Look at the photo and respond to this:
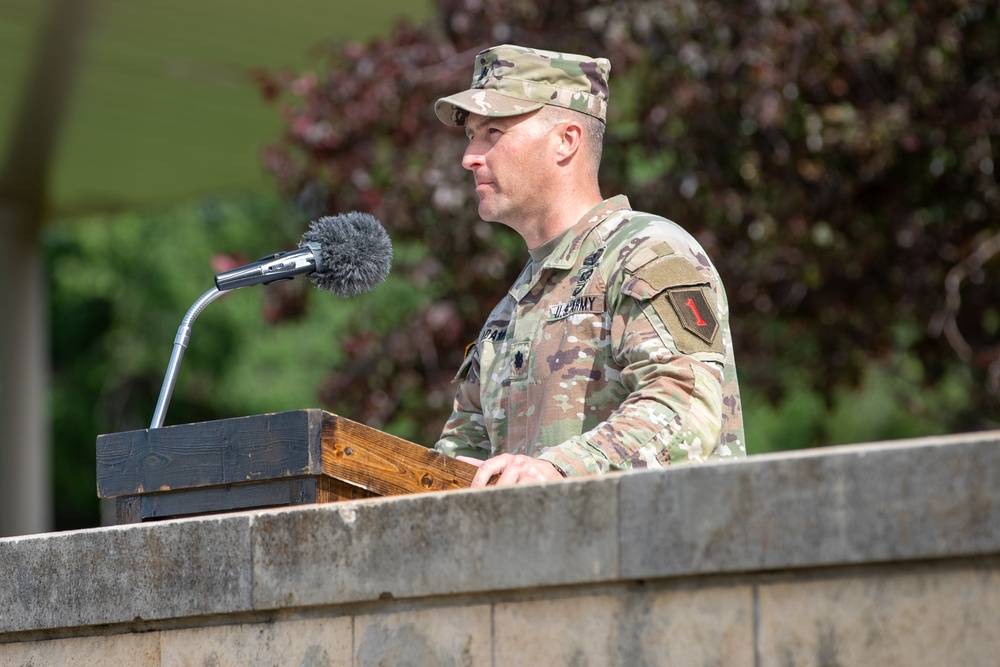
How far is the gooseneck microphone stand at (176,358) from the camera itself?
3801mm

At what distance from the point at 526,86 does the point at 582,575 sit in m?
1.78

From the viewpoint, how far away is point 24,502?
51.5ft

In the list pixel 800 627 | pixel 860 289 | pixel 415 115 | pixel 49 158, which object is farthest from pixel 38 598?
pixel 49 158

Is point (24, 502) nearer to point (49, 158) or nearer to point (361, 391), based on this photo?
point (49, 158)

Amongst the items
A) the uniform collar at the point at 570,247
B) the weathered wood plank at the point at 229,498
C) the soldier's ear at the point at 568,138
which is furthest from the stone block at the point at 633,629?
the soldier's ear at the point at 568,138

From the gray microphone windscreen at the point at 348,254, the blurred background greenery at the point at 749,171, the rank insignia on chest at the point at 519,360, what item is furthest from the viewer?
the blurred background greenery at the point at 749,171

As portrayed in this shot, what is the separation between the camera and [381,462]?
11.8ft

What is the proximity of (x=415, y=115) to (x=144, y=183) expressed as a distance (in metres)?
6.15

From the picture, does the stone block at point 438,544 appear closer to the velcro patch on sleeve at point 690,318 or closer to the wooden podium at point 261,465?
the wooden podium at point 261,465

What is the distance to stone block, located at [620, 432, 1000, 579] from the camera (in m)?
2.66

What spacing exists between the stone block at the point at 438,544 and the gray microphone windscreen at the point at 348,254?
2.30ft

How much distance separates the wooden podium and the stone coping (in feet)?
0.28

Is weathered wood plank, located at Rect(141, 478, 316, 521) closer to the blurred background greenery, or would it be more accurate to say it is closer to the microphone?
the microphone

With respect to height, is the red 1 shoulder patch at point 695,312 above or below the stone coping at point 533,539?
above
